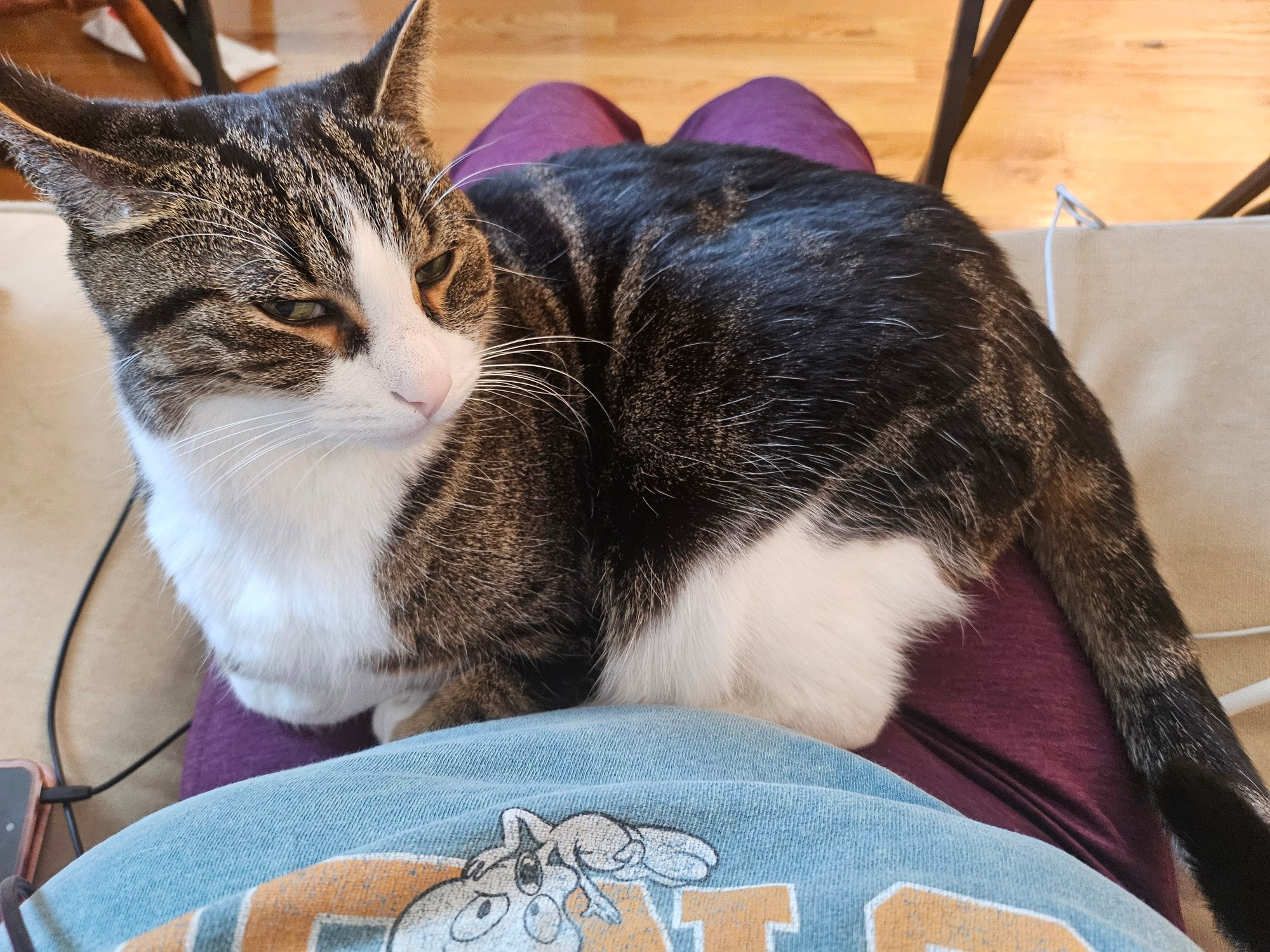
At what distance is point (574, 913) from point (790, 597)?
0.41m

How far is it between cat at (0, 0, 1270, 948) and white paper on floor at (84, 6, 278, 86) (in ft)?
6.19

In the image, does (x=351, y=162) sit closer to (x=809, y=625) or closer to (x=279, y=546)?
(x=279, y=546)

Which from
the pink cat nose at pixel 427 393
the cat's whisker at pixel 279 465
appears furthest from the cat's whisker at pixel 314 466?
the pink cat nose at pixel 427 393

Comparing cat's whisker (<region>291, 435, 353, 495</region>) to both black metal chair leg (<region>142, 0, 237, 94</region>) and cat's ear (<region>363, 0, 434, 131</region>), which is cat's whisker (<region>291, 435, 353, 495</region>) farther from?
black metal chair leg (<region>142, 0, 237, 94</region>)

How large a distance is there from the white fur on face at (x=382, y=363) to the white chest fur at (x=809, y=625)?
1.26 feet

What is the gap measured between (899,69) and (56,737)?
269cm

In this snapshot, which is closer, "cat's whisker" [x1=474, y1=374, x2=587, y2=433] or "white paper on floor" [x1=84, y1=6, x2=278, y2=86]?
"cat's whisker" [x1=474, y1=374, x2=587, y2=433]

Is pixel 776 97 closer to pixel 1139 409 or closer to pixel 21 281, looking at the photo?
pixel 1139 409

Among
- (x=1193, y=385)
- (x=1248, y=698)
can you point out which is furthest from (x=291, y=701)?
(x=1193, y=385)

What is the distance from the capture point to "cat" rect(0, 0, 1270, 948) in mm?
692

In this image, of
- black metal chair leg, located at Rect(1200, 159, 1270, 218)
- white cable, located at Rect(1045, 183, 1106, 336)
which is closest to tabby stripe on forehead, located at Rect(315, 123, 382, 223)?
white cable, located at Rect(1045, 183, 1106, 336)

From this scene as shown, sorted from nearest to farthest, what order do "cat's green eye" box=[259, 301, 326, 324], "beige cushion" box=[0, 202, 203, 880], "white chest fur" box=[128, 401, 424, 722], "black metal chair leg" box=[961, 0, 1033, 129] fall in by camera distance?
"cat's green eye" box=[259, 301, 326, 324], "white chest fur" box=[128, 401, 424, 722], "beige cushion" box=[0, 202, 203, 880], "black metal chair leg" box=[961, 0, 1033, 129]

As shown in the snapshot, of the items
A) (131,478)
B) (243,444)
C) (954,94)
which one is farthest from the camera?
(954,94)

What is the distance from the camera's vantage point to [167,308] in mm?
676
